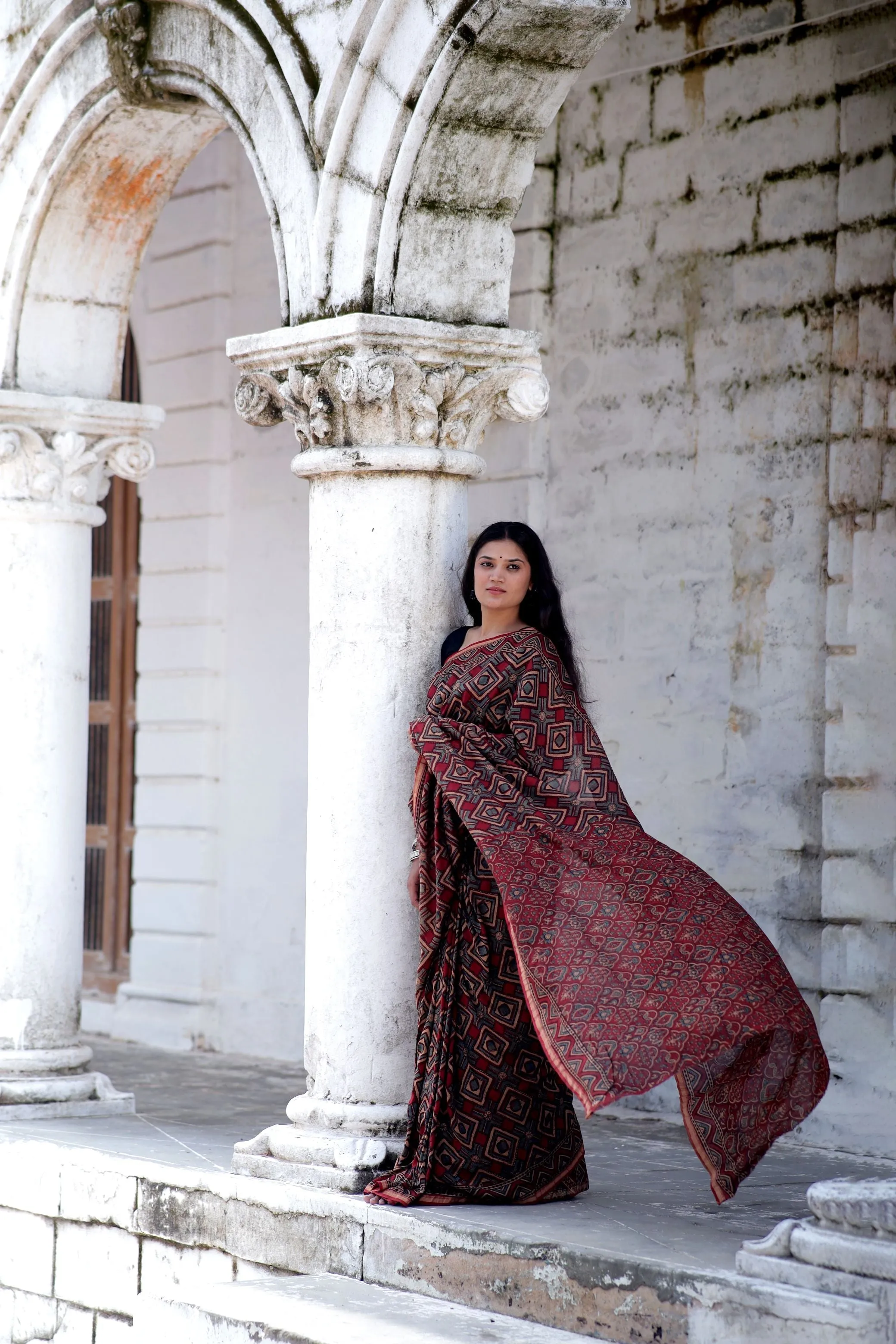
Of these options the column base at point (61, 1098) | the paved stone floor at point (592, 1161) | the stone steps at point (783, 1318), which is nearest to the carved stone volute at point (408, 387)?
the paved stone floor at point (592, 1161)

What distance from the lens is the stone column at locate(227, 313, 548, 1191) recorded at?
470 cm

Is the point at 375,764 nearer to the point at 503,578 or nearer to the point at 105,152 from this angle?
the point at 503,578

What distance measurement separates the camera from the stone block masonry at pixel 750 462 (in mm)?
5895

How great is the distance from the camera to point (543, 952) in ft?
13.8

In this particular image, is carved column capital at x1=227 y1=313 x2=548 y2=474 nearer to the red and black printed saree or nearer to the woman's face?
the woman's face

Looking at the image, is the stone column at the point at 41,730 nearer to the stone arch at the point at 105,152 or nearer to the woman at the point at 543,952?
the stone arch at the point at 105,152

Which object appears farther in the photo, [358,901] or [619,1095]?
[358,901]

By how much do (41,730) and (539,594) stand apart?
7.26 feet

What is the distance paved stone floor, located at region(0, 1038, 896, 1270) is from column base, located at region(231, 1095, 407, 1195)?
288 mm

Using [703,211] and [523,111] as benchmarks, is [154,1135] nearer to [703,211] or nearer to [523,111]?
[523,111]

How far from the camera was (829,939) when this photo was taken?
5957 millimetres

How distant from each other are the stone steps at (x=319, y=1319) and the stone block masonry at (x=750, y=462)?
7.10ft

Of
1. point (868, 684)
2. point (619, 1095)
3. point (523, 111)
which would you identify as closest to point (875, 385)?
point (868, 684)

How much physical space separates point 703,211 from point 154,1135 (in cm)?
368
